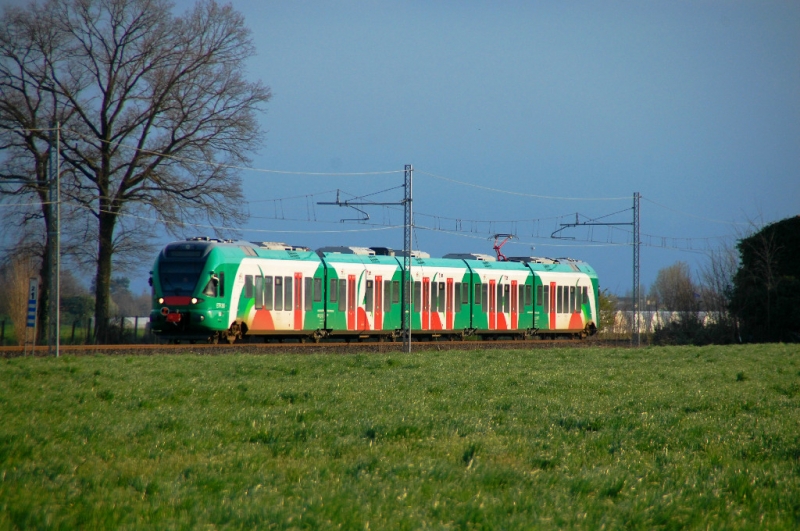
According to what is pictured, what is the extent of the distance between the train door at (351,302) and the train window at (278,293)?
358 centimetres

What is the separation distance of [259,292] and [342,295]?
14.4 feet

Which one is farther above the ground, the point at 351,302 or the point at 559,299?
the point at 559,299

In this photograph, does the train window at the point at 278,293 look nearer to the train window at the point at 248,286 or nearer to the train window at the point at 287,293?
the train window at the point at 287,293

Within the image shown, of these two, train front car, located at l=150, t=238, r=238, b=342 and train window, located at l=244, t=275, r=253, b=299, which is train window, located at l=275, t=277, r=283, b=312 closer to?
train window, located at l=244, t=275, r=253, b=299

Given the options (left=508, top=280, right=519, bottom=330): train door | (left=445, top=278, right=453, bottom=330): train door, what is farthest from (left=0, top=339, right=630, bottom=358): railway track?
(left=508, top=280, right=519, bottom=330): train door

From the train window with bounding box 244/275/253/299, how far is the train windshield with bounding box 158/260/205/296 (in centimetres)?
197

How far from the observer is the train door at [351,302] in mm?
36969

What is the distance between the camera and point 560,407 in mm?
13195

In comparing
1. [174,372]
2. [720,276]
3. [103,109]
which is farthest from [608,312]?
[174,372]

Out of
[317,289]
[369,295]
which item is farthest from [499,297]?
[317,289]

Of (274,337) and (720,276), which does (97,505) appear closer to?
(274,337)

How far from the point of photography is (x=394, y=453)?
9320 mm

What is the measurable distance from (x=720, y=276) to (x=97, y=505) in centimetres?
4646

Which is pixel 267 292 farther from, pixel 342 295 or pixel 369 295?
pixel 369 295
